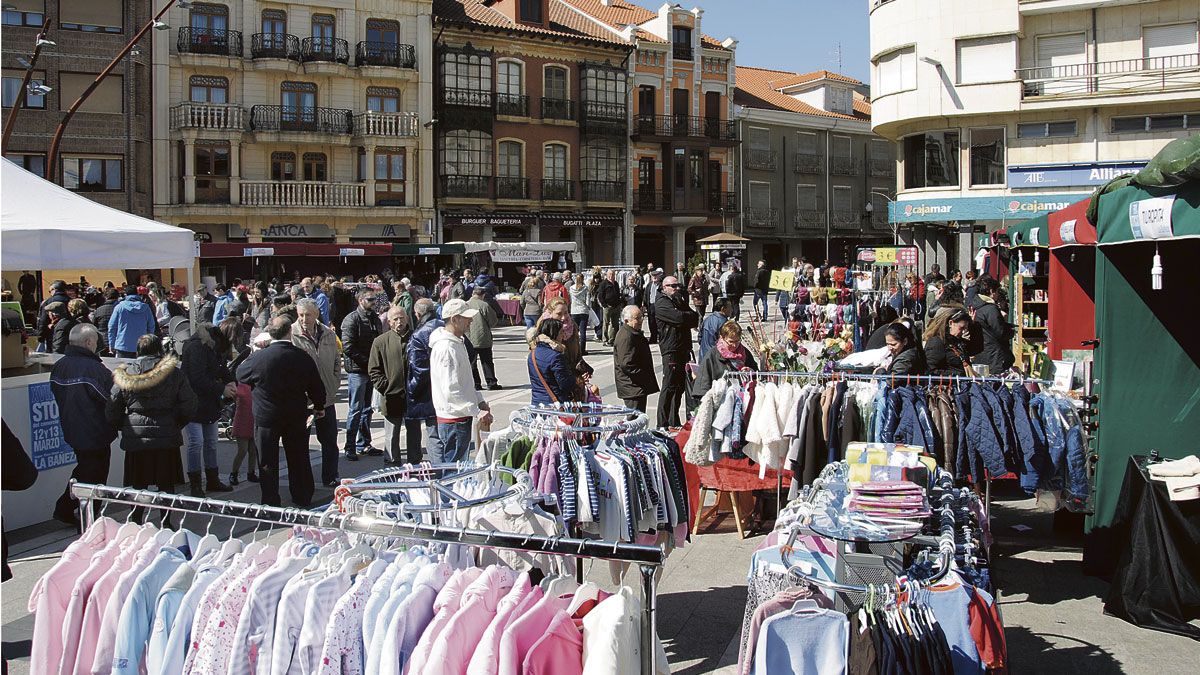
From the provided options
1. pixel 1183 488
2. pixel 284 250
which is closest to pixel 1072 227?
pixel 1183 488

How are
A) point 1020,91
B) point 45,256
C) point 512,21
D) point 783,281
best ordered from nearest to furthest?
point 45,256 < point 783,281 < point 1020,91 < point 512,21

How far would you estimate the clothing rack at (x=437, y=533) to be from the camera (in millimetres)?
3148

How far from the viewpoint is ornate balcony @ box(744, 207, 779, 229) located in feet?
153

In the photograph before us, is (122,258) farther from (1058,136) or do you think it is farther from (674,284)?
(1058,136)

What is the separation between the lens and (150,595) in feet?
11.6

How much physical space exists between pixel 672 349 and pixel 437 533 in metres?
8.37

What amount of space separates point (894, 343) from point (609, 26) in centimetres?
3761

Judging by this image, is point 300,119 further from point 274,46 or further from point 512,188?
point 512,188

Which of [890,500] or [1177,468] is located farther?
[1177,468]

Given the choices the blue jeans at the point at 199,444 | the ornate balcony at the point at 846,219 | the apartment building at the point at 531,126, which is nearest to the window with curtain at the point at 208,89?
the apartment building at the point at 531,126

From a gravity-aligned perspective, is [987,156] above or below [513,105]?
below

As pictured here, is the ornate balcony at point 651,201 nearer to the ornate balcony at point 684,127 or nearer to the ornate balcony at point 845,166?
the ornate balcony at point 684,127

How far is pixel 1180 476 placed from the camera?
18.6ft

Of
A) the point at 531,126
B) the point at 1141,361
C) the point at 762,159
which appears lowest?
the point at 1141,361
